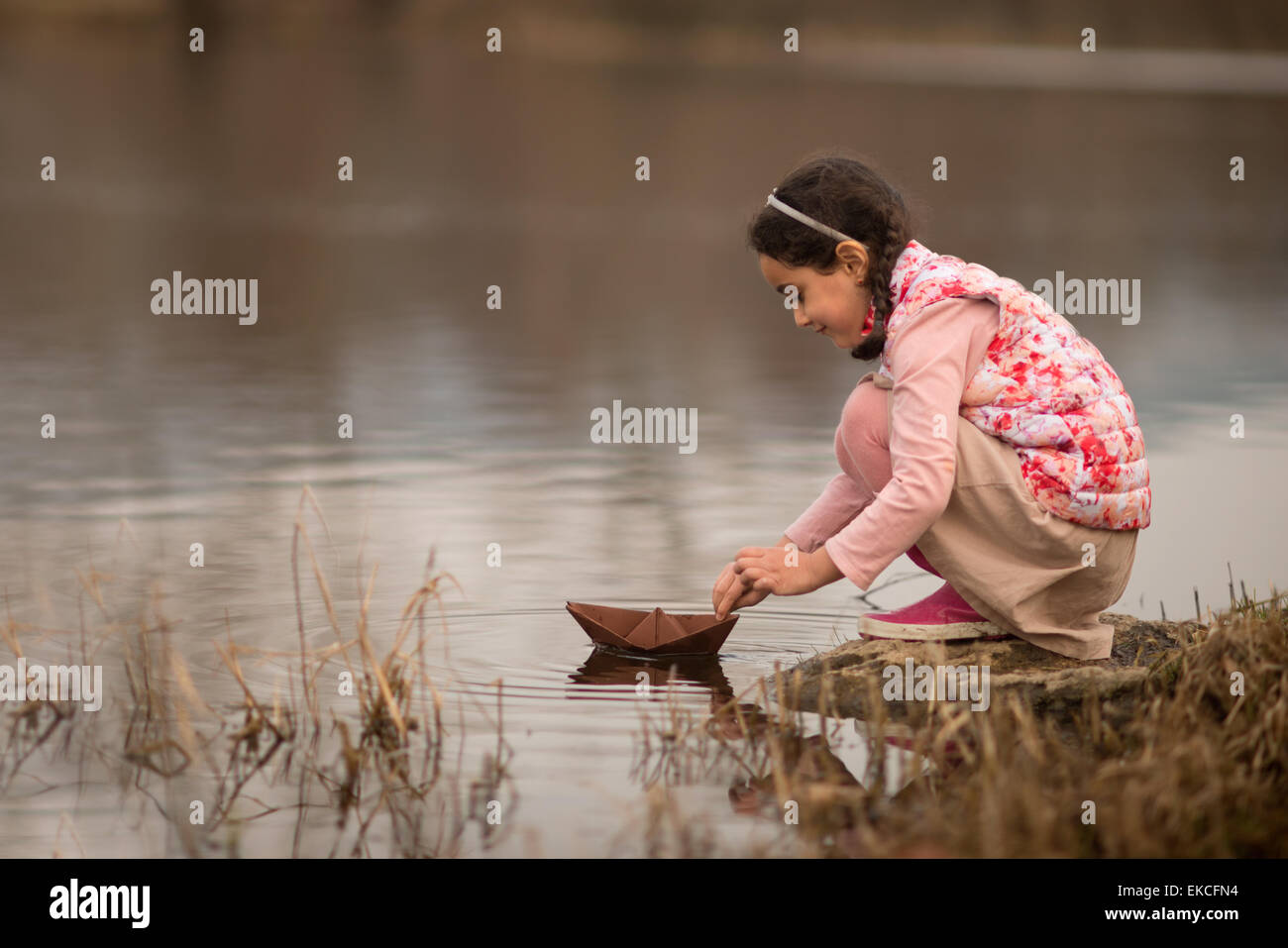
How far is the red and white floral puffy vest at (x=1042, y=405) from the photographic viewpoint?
144 inches

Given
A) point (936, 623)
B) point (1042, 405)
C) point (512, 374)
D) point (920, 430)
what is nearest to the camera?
point (920, 430)

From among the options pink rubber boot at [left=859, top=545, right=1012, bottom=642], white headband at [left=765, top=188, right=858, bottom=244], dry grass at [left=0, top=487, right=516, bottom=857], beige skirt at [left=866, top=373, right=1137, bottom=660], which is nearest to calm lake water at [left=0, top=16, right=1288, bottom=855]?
dry grass at [left=0, top=487, right=516, bottom=857]

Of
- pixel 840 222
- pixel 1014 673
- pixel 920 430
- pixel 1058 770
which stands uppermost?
pixel 840 222

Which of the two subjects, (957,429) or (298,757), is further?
(957,429)

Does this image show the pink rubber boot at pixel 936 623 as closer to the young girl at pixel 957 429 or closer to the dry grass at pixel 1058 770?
the young girl at pixel 957 429

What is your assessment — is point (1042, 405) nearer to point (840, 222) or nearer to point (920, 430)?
point (920, 430)

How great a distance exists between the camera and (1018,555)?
375cm

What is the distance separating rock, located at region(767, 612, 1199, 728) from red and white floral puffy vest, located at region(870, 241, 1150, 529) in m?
0.35

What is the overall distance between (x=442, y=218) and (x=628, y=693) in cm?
1465

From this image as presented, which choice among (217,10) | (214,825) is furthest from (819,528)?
(217,10)

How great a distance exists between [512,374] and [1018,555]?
5.86 meters

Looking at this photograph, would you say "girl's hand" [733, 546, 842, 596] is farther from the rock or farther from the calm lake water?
the calm lake water

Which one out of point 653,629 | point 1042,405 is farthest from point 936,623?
point 653,629

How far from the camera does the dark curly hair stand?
A: 373 centimetres
